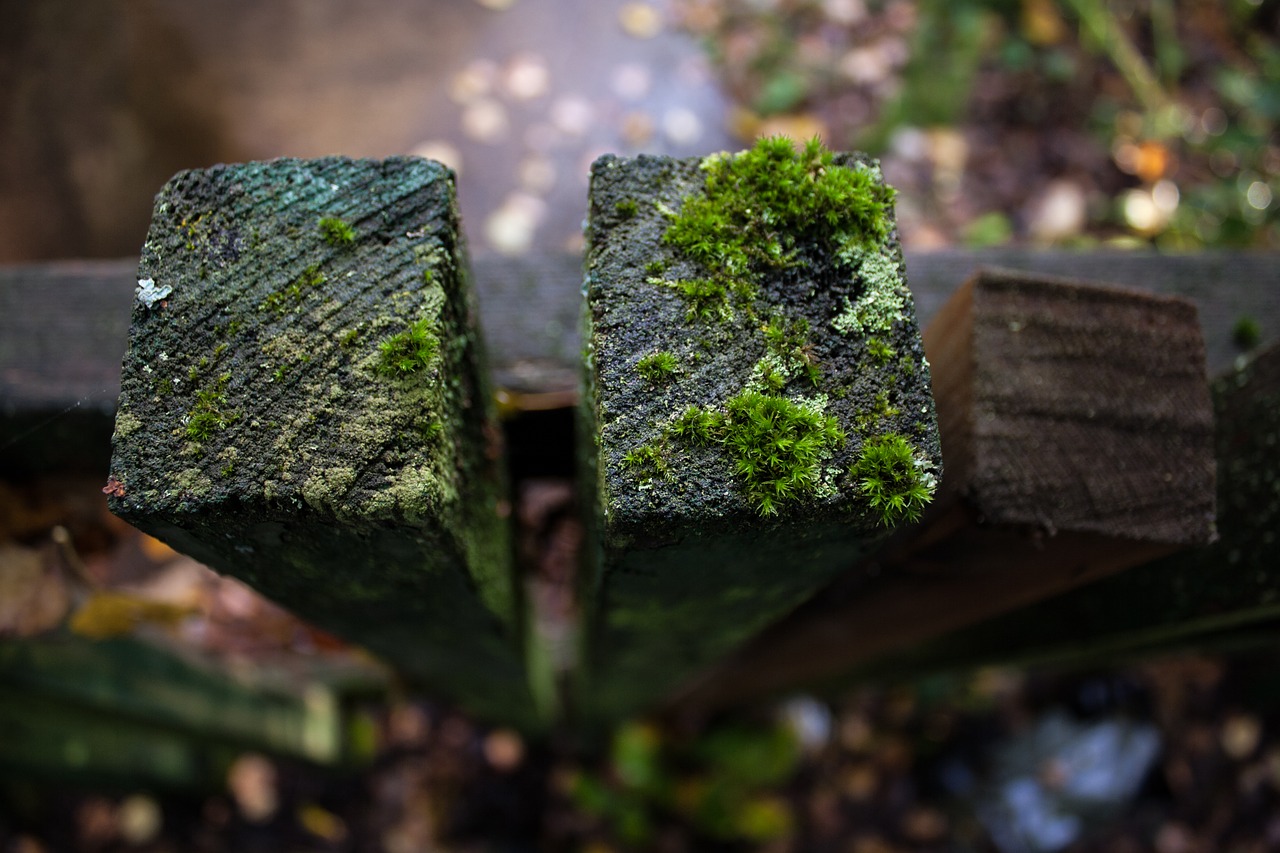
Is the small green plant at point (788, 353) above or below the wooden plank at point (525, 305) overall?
below

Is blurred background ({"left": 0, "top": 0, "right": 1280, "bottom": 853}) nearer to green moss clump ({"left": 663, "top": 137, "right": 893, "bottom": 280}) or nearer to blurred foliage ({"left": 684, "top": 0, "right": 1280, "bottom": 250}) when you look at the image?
blurred foliage ({"left": 684, "top": 0, "right": 1280, "bottom": 250})

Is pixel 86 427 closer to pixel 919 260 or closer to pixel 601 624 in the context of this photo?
pixel 601 624

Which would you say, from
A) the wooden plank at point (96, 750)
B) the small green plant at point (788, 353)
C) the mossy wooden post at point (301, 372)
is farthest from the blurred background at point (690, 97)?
the small green plant at point (788, 353)

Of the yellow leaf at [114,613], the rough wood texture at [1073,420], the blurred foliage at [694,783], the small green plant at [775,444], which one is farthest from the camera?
the blurred foliage at [694,783]

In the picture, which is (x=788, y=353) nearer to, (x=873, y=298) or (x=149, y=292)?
(x=873, y=298)

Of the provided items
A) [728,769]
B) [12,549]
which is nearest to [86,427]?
[12,549]

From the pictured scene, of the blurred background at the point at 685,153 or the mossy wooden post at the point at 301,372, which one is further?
the blurred background at the point at 685,153

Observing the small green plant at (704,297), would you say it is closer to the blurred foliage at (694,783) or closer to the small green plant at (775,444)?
the small green plant at (775,444)
